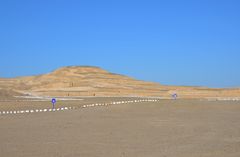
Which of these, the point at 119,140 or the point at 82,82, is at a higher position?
the point at 82,82

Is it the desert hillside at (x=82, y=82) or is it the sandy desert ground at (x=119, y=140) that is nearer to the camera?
the sandy desert ground at (x=119, y=140)

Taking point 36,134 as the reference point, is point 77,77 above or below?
above

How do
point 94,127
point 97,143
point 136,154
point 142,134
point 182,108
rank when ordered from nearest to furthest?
1. point 136,154
2. point 97,143
3. point 142,134
4. point 94,127
5. point 182,108

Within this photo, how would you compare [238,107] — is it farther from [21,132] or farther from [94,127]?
[21,132]

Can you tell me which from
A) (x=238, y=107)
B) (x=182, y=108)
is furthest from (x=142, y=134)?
(x=238, y=107)

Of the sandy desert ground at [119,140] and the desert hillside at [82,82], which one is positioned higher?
the desert hillside at [82,82]

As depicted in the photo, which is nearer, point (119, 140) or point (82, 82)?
point (119, 140)

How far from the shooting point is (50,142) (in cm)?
1366

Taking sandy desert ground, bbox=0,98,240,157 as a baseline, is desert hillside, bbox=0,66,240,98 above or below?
above

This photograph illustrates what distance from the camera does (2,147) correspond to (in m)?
12.6

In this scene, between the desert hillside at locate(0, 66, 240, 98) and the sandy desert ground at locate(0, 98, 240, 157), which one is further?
the desert hillside at locate(0, 66, 240, 98)

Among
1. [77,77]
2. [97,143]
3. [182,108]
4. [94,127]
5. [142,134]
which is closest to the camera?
[97,143]

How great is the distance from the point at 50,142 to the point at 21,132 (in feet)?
11.1

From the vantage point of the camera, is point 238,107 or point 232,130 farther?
point 238,107
